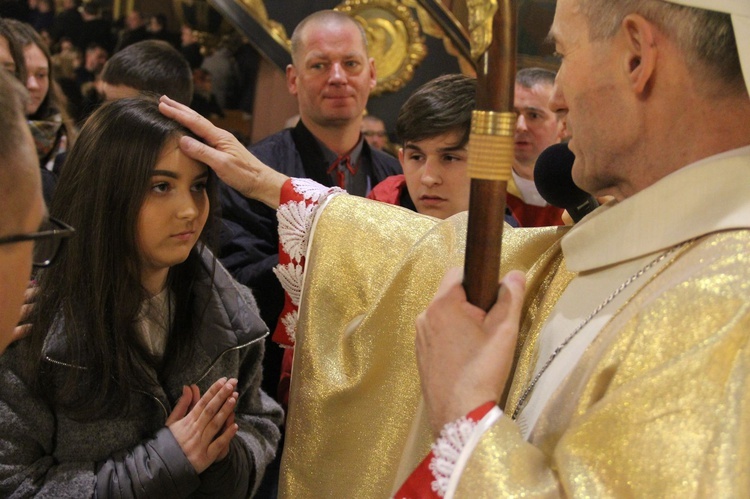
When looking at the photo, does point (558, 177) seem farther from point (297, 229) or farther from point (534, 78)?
point (534, 78)

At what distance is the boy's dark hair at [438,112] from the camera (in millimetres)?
2994

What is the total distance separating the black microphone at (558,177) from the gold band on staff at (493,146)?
46 centimetres

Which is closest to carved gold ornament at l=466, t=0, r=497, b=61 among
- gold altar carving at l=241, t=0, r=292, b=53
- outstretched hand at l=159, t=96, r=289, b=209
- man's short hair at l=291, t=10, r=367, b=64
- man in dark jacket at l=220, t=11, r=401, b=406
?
outstretched hand at l=159, t=96, r=289, b=209

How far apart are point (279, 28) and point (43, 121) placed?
2.90 m

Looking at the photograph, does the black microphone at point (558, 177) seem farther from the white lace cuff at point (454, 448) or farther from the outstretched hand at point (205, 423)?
the outstretched hand at point (205, 423)

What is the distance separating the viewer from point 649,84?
54.5 inches

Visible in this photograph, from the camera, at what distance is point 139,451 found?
81.2 inches

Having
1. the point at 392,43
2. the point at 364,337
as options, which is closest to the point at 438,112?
the point at 364,337

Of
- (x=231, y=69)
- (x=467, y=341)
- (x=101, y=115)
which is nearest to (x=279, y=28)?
(x=231, y=69)

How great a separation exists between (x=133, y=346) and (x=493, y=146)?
3.88ft

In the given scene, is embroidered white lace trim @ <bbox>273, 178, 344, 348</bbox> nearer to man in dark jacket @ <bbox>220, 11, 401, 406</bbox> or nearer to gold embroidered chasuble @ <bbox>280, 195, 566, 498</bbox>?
gold embroidered chasuble @ <bbox>280, 195, 566, 498</bbox>

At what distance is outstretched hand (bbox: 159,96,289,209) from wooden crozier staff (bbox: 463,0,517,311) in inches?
41.1

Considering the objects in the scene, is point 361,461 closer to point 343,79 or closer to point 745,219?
point 745,219

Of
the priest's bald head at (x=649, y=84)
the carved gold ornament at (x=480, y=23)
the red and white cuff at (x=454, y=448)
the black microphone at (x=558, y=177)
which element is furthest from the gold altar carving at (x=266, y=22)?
the red and white cuff at (x=454, y=448)
